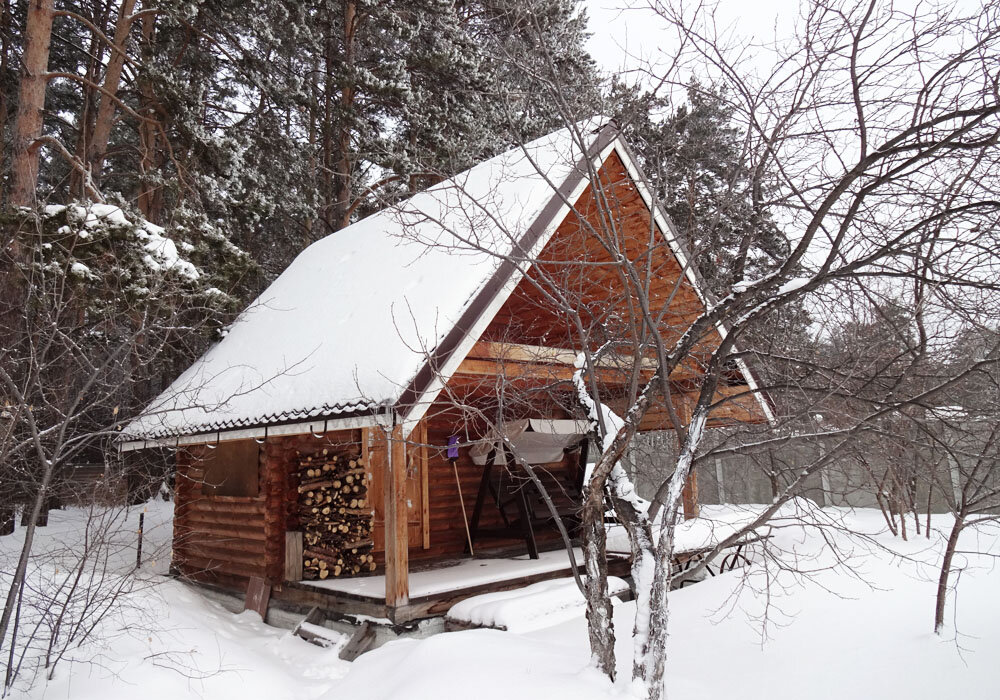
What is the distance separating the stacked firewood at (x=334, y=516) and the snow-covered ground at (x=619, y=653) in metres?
0.99

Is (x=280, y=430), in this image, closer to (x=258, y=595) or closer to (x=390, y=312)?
(x=390, y=312)

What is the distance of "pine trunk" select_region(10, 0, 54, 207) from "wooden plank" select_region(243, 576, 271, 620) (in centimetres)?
764

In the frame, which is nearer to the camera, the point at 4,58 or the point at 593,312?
the point at 593,312

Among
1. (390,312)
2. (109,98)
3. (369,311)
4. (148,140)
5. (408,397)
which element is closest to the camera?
(408,397)

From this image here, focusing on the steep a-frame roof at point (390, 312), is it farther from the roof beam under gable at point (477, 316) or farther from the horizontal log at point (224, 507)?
the horizontal log at point (224, 507)

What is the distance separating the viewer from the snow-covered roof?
6219mm

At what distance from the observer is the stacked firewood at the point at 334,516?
8.52m

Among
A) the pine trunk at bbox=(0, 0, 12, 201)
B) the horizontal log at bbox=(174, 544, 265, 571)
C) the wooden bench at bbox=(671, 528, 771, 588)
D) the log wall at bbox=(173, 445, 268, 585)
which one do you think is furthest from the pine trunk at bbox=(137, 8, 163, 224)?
the wooden bench at bbox=(671, 528, 771, 588)

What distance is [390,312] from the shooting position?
285 inches

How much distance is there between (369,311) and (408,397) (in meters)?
2.49

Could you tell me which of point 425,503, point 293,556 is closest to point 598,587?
point 293,556

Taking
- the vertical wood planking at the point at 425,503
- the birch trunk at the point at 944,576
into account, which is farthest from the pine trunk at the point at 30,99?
the birch trunk at the point at 944,576

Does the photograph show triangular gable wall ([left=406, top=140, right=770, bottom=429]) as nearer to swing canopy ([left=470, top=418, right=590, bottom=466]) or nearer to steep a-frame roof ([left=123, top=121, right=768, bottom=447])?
steep a-frame roof ([left=123, top=121, right=768, bottom=447])

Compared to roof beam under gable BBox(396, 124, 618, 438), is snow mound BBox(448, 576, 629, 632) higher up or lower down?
lower down
